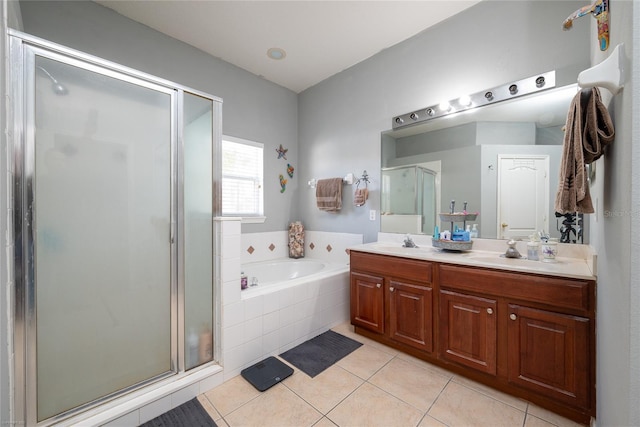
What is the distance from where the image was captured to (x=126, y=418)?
52.8 inches

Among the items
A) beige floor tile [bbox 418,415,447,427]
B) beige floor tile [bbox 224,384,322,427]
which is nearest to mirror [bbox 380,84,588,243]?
beige floor tile [bbox 418,415,447,427]

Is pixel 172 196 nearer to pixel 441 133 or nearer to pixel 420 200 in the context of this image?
pixel 420 200

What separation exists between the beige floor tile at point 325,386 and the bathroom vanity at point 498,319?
0.53 m

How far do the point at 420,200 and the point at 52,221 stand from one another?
2605 millimetres

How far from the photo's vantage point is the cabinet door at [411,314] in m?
1.86

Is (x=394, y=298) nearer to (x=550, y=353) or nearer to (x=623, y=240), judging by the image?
(x=550, y=353)

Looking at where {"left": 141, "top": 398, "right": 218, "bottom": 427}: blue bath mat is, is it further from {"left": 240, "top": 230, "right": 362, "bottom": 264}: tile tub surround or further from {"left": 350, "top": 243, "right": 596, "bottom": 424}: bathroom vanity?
{"left": 240, "top": 230, "right": 362, "bottom": 264}: tile tub surround

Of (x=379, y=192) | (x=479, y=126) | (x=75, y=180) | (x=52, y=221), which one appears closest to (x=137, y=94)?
(x=75, y=180)

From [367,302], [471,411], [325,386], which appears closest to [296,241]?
[367,302]

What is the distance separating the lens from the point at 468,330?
168 centimetres

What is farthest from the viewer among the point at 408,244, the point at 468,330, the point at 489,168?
the point at 408,244

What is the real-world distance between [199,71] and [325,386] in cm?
318

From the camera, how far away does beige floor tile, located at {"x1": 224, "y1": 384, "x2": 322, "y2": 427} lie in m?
1.40

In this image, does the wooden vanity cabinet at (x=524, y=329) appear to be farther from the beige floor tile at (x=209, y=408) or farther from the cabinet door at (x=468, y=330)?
the beige floor tile at (x=209, y=408)
